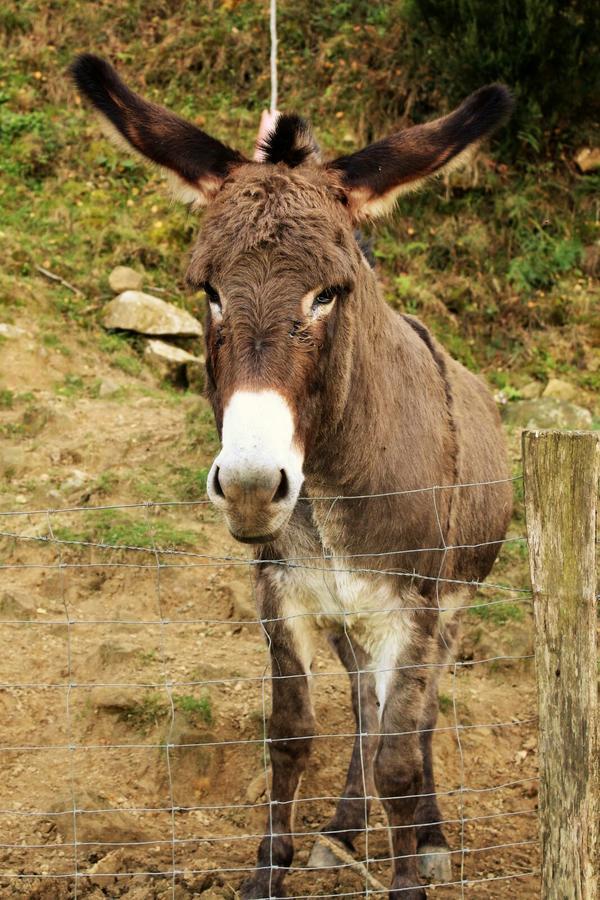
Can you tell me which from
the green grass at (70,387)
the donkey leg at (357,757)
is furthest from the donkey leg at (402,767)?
the green grass at (70,387)

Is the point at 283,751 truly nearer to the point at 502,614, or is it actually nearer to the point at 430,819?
the point at 430,819

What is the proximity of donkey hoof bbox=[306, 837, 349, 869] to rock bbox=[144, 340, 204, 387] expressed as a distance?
5134 mm

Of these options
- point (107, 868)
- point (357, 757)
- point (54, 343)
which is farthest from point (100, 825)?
point (54, 343)

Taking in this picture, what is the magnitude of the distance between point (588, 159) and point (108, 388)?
19.3 feet

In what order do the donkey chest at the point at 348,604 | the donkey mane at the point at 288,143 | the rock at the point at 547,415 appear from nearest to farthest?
the donkey mane at the point at 288,143, the donkey chest at the point at 348,604, the rock at the point at 547,415

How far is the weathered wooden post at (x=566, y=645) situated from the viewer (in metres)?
2.48

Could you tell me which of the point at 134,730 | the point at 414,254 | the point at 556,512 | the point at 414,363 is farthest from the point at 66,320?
the point at 556,512

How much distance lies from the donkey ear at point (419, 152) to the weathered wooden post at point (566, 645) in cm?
103

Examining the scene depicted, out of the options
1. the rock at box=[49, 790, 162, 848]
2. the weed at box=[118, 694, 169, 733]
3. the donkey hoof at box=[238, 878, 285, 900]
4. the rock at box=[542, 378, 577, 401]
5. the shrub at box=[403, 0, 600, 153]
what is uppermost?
the shrub at box=[403, 0, 600, 153]

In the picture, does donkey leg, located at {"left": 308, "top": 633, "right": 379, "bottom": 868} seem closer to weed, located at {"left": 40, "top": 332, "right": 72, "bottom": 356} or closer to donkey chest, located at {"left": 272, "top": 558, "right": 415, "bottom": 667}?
donkey chest, located at {"left": 272, "top": 558, "right": 415, "bottom": 667}

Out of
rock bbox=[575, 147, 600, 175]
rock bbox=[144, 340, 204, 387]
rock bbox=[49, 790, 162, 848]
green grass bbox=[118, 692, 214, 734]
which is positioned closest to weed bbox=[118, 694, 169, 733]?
green grass bbox=[118, 692, 214, 734]

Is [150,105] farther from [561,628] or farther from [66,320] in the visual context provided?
[66,320]

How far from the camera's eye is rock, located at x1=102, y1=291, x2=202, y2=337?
28.3 ft

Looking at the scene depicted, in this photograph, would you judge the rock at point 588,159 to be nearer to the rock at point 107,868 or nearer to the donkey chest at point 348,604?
the donkey chest at point 348,604
